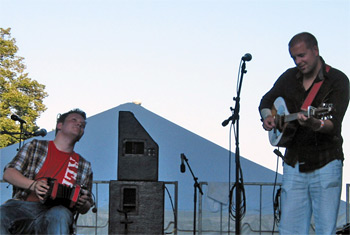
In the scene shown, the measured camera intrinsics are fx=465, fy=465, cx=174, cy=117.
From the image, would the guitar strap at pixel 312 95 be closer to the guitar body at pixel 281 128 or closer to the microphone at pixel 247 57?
the guitar body at pixel 281 128

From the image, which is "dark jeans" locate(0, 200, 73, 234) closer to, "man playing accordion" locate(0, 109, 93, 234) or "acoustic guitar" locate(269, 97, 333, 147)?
"man playing accordion" locate(0, 109, 93, 234)

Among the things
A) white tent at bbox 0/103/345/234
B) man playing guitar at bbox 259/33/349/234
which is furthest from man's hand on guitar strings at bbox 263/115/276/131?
white tent at bbox 0/103/345/234

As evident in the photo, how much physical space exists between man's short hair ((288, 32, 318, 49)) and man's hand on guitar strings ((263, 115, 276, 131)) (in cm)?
59

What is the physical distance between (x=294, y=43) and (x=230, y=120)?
6.01ft

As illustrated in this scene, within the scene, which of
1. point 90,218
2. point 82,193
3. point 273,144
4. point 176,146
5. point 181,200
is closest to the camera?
point 273,144

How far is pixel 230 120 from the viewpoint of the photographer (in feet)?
16.3

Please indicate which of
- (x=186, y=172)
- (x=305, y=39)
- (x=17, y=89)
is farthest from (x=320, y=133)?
(x=17, y=89)

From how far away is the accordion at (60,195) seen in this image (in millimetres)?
3684

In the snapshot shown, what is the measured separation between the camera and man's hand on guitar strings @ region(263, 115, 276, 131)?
3532 millimetres

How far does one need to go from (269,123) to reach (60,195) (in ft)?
5.72

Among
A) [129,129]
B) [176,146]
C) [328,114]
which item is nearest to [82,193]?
[129,129]

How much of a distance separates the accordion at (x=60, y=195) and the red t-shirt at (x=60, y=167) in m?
0.15

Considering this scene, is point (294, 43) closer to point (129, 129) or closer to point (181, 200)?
point (129, 129)

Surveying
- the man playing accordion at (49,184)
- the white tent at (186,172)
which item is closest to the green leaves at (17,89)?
the white tent at (186,172)
